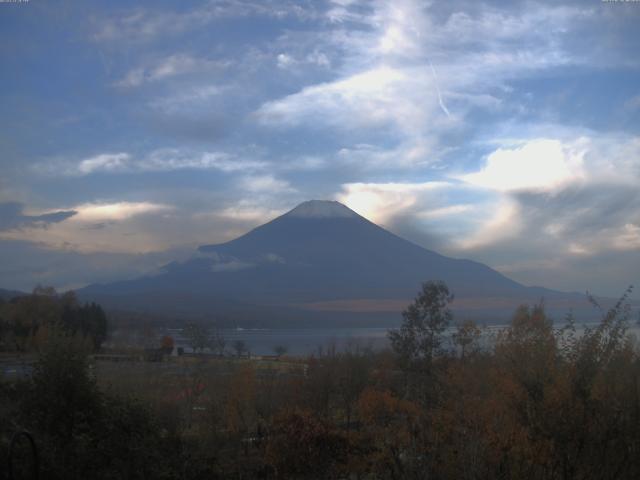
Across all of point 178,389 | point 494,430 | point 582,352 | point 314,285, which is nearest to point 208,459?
point 494,430

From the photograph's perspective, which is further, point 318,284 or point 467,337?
point 318,284

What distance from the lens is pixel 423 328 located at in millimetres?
27703

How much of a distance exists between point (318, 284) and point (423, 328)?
442 ft

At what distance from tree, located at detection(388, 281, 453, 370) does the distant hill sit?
80.0 meters

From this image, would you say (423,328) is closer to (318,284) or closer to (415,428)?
(415,428)

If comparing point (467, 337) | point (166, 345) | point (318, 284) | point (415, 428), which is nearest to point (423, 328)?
point (467, 337)

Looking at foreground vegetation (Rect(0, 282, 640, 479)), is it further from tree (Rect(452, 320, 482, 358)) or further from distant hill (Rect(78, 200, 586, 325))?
distant hill (Rect(78, 200, 586, 325))

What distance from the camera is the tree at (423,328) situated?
1072 inches

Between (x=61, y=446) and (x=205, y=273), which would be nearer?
(x=61, y=446)

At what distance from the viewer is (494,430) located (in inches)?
371

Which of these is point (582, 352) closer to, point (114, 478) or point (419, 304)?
point (114, 478)

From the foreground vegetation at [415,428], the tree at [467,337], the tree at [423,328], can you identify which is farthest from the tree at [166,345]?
the foreground vegetation at [415,428]

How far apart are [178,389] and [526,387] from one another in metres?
17.2

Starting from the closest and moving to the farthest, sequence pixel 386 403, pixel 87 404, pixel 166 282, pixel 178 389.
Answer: pixel 87 404 → pixel 386 403 → pixel 178 389 → pixel 166 282
